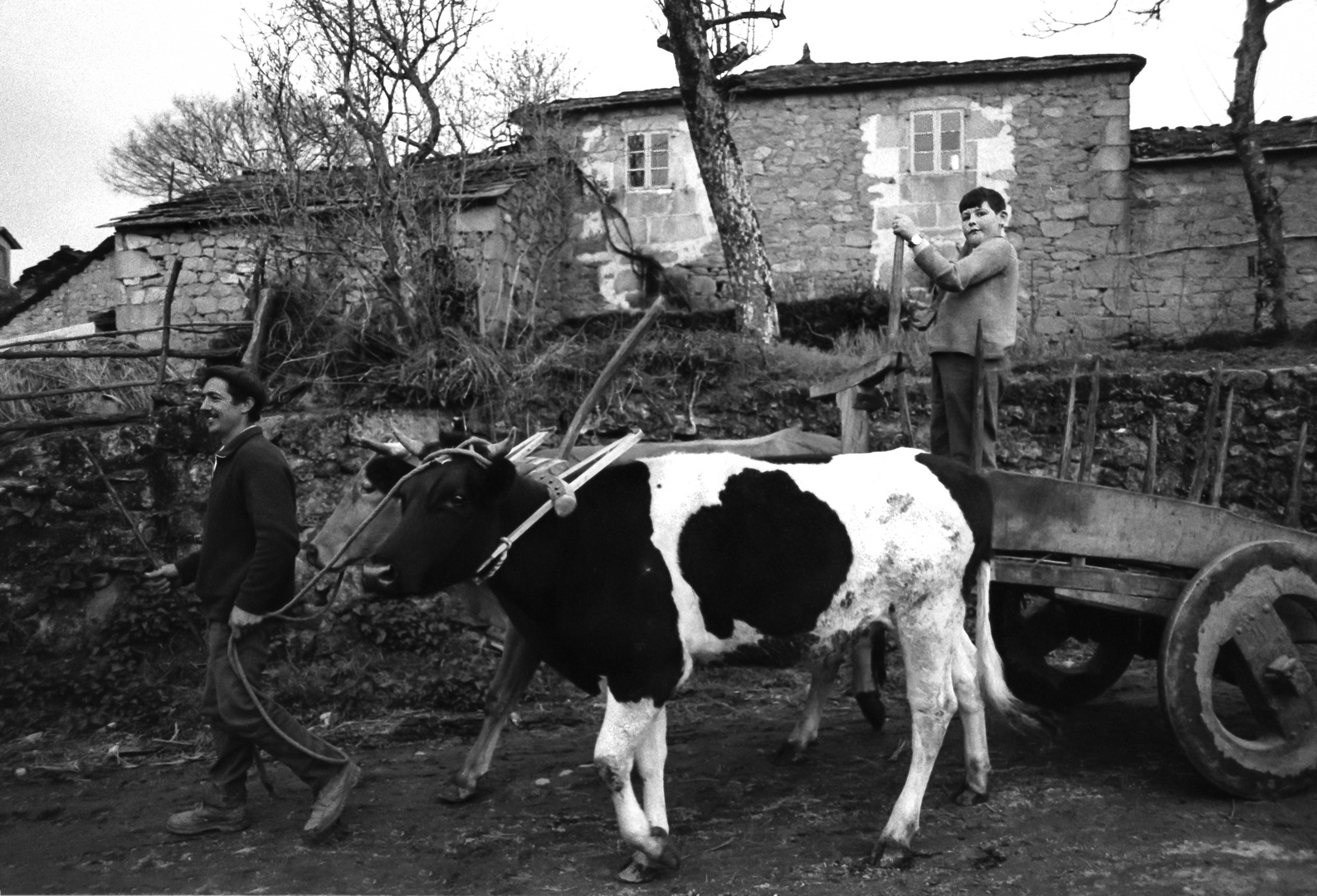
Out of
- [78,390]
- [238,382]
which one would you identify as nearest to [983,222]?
[238,382]

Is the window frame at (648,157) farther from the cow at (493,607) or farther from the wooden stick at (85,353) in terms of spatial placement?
the cow at (493,607)

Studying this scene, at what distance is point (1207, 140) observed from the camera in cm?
1551

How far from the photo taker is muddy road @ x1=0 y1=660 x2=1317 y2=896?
4.27 meters

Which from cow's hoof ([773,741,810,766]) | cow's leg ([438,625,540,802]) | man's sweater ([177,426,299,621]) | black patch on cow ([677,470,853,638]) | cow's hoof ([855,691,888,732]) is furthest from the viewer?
cow's hoof ([855,691,888,732])

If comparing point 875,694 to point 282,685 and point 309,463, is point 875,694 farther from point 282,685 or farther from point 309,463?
point 309,463

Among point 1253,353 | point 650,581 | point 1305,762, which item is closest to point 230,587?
point 650,581

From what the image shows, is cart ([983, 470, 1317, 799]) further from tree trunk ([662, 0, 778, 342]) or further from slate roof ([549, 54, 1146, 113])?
slate roof ([549, 54, 1146, 113])

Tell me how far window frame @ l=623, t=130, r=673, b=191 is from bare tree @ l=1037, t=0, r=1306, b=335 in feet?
23.0

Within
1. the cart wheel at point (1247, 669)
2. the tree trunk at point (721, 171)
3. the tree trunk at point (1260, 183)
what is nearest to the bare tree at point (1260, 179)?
the tree trunk at point (1260, 183)

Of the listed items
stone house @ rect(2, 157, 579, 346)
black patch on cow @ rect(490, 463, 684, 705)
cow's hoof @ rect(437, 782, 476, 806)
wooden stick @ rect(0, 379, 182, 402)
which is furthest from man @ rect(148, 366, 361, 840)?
stone house @ rect(2, 157, 579, 346)

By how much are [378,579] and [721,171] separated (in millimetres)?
8816

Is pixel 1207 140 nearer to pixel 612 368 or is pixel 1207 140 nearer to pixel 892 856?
pixel 612 368

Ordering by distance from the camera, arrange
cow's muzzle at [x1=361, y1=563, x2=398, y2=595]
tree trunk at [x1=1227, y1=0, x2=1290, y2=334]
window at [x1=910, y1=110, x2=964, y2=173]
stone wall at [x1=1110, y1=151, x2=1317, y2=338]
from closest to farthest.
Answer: cow's muzzle at [x1=361, y1=563, x2=398, y2=595] < tree trunk at [x1=1227, y1=0, x2=1290, y2=334] < stone wall at [x1=1110, y1=151, x2=1317, y2=338] < window at [x1=910, y1=110, x2=964, y2=173]

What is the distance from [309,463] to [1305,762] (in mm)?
6305
